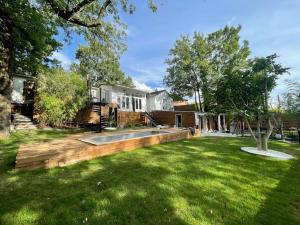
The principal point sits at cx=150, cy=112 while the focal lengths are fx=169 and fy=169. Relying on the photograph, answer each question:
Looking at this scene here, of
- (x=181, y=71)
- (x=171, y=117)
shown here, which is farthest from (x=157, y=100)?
(x=181, y=71)

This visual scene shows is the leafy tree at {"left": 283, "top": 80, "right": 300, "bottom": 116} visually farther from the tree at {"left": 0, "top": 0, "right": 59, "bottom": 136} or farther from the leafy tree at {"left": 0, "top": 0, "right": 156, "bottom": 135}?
the tree at {"left": 0, "top": 0, "right": 59, "bottom": 136}

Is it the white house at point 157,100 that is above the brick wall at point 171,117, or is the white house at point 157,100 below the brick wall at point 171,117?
above

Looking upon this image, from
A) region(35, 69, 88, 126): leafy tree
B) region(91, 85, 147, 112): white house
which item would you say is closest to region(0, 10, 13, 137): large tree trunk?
region(35, 69, 88, 126): leafy tree

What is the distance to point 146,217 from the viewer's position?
2910mm

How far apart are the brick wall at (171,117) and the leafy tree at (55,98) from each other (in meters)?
11.3

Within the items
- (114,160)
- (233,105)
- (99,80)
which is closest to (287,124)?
(233,105)

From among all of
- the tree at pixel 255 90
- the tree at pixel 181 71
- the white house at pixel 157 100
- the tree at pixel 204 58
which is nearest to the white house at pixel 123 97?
the white house at pixel 157 100

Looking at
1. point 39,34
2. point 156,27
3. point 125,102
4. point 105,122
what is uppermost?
point 156,27

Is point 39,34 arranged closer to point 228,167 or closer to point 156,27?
point 156,27

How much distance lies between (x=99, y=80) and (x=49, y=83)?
1661 centimetres

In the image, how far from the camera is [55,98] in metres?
13.5

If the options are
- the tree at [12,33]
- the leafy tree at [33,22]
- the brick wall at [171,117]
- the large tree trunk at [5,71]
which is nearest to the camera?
the leafy tree at [33,22]

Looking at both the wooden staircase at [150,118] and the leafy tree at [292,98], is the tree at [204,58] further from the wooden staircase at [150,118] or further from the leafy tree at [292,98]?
the wooden staircase at [150,118]

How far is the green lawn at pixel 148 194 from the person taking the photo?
9.55 feet
